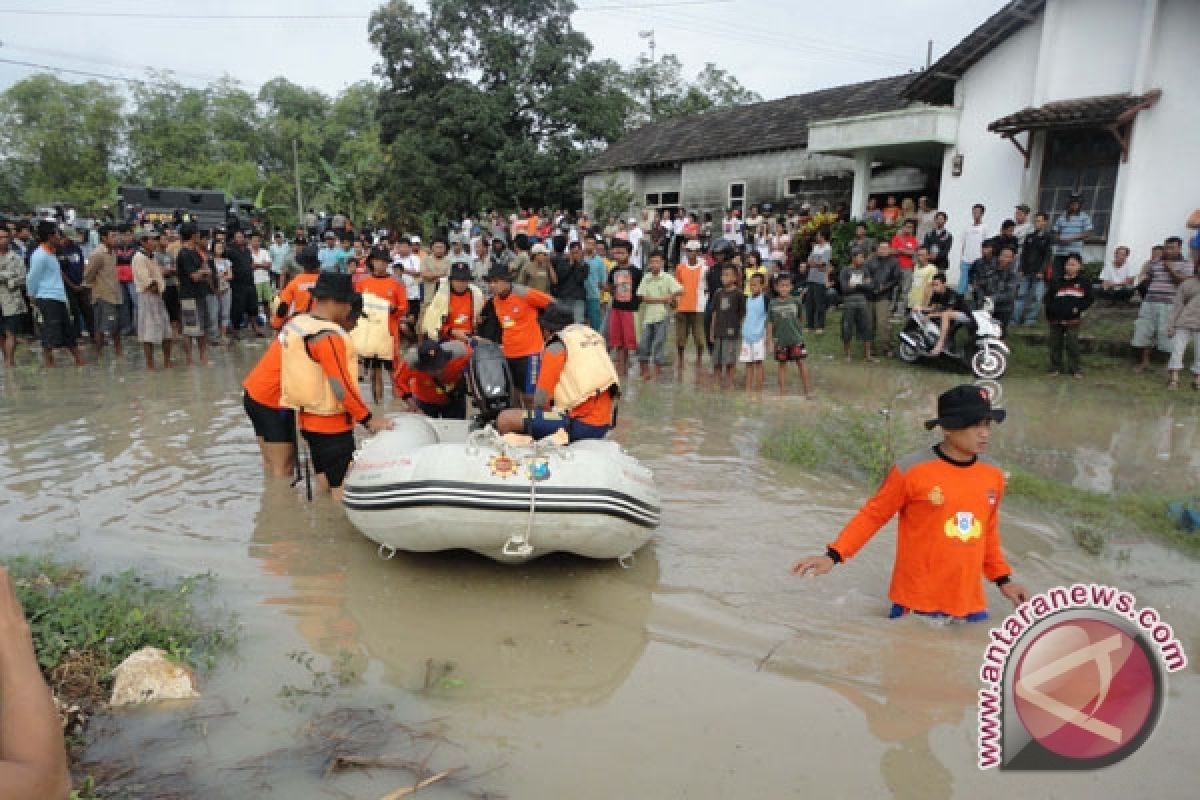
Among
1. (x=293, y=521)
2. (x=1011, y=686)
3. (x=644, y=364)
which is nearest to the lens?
(x=1011, y=686)

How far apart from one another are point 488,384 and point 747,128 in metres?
18.5

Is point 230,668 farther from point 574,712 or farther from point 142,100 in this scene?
point 142,100

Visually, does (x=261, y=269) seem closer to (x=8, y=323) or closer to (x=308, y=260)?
(x=8, y=323)

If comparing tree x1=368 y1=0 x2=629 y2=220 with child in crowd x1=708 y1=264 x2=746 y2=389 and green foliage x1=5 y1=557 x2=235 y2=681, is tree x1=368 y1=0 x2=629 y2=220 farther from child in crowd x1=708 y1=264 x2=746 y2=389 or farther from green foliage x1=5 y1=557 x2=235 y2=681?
green foliage x1=5 y1=557 x2=235 y2=681

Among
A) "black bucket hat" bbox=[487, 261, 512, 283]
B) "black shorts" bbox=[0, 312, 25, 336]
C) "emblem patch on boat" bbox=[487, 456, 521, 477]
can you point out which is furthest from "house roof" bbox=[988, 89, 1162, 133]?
"black shorts" bbox=[0, 312, 25, 336]

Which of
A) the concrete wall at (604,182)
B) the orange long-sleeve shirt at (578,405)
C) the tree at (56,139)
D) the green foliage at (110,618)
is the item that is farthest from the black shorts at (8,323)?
the tree at (56,139)

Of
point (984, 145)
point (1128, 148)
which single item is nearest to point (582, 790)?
point (1128, 148)

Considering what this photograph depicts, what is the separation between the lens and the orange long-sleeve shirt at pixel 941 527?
3.52 meters

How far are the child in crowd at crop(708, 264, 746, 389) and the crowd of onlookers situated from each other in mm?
16

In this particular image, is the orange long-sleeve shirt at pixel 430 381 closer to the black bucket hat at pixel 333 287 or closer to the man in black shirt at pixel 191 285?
the black bucket hat at pixel 333 287

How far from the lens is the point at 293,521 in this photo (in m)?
5.61

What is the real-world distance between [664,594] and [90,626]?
2703 mm

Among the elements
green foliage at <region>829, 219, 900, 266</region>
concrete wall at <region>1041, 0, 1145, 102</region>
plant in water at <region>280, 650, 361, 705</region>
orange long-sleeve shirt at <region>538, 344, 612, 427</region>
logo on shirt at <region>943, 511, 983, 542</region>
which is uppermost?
concrete wall at <region>1041, 0, 1145, 102</region>

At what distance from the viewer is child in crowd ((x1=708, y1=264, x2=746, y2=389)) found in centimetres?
975
